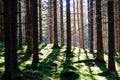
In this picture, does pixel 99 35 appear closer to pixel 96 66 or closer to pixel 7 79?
pixel 96 66

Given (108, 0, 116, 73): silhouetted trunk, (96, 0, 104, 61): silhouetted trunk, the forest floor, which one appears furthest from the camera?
(96, 0, 104, 61): silhouetted trunk

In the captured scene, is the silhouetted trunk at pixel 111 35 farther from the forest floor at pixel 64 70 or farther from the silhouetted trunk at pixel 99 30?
the silhouetted trunk at pixel 99 30

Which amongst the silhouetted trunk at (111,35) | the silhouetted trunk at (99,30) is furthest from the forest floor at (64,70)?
the silhouetted trunk at (99,30)

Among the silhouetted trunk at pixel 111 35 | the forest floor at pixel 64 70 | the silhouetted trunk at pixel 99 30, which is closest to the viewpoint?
the forest floor at pixel 64 70

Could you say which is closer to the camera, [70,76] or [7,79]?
[7,79]

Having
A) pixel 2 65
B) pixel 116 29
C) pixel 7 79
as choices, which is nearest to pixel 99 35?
pixel 2 65

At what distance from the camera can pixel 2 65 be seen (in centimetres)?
1848

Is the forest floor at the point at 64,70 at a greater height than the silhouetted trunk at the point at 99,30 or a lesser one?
lesser

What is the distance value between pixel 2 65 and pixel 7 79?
18.4 feet

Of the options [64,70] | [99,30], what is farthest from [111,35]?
[64,70]

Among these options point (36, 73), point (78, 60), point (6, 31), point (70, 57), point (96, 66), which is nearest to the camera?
point (6, 31)

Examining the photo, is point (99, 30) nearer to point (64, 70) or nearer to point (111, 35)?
point (111, 35)

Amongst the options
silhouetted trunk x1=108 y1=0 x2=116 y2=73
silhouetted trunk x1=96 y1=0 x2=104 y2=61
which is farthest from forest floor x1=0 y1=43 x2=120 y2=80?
silhouetted trunk x1=96 y1=0 x2=104 y2=61

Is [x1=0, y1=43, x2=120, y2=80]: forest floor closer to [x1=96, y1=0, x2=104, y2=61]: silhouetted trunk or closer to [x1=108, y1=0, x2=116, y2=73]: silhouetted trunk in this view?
[x1=108, y1=0, x2=116, y2=73]: silhouetted trunk
